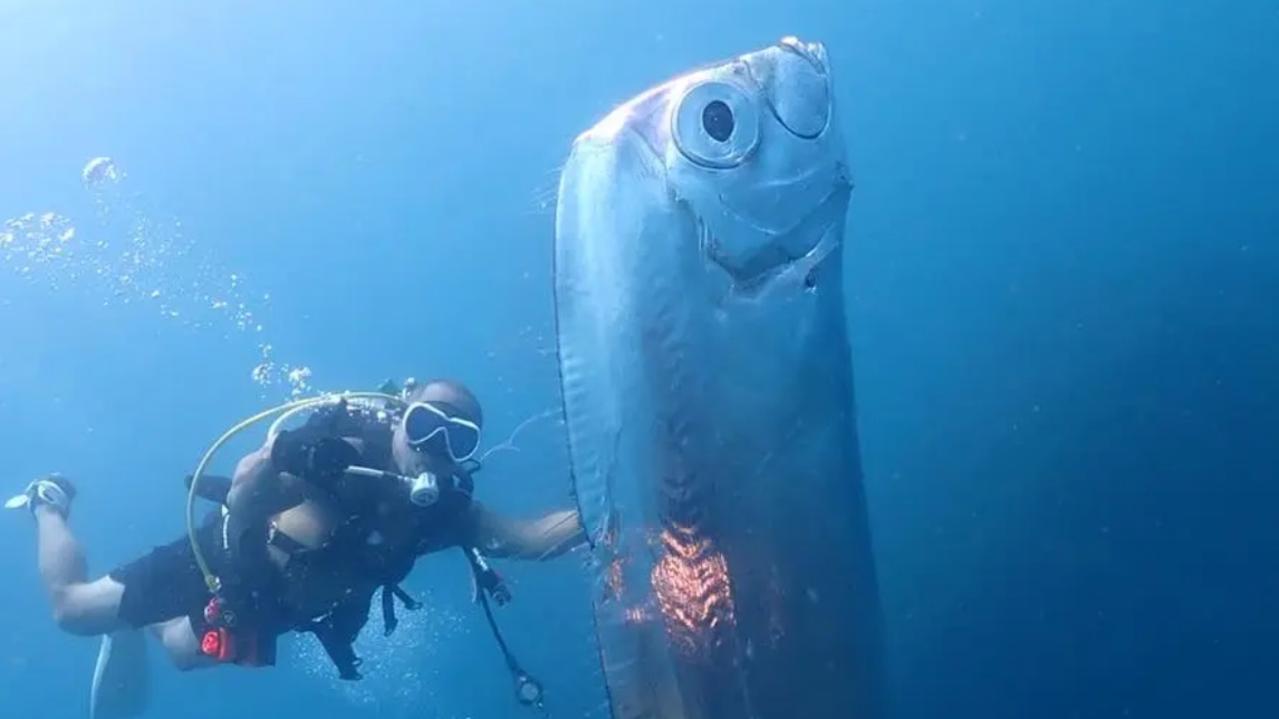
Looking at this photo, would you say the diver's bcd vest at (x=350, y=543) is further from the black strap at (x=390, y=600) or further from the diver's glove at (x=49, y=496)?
the diver's glove at (x=49, y=496)

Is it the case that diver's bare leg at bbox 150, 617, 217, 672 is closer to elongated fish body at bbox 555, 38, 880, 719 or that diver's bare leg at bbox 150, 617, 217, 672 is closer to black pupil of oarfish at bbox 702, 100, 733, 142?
elongated fish body at bbox 555, 38, 880, 719

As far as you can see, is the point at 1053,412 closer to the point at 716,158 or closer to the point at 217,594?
the point at 217,594

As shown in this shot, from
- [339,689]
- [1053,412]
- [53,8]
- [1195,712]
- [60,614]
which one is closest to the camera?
[60,614]

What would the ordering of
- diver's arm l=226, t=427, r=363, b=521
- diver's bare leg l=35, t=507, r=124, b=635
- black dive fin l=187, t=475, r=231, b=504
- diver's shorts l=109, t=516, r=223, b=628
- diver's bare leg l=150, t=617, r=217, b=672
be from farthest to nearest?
diver's bare leg l=150, t=617, r=217, b=672 < diver's bare leg l=35, t=507, r=124, b=635 < diver's shorts l=109, t=516, r=223, b=628 < black dive fin l=187, t=475, r=231, b=504 < diver's arm l=226, t=427, r=363, b=521

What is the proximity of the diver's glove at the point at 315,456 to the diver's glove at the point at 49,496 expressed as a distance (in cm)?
447

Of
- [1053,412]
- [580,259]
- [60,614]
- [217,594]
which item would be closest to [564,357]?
[580,259]

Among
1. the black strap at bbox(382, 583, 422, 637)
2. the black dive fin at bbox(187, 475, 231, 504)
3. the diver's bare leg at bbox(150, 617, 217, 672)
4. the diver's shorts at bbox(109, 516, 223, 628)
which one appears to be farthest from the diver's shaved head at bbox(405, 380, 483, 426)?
the diver's bare leg at bbox(150, 617, 217, 672)

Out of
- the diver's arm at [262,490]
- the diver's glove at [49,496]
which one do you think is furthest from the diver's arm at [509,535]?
the diver's glove at [49,496]

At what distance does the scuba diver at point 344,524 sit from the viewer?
15.3 ft

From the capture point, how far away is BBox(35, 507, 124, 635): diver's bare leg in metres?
6.66

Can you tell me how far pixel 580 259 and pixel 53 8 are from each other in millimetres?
19901

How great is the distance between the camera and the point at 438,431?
462cm

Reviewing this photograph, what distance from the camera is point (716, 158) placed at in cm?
193

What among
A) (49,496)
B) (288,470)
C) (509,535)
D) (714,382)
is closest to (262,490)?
(288,470)
